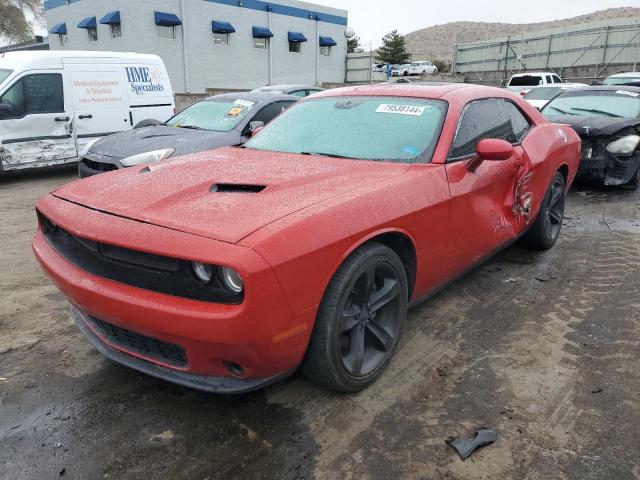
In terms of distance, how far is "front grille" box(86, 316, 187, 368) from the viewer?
224cm

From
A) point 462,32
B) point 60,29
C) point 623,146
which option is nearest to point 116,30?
point 60,29

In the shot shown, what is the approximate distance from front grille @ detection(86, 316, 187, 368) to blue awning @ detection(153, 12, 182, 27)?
1958cm

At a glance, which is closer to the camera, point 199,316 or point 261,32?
point 199,316

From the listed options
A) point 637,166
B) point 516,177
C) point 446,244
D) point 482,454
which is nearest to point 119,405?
point 482,454

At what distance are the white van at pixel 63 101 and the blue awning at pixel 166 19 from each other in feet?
38.2

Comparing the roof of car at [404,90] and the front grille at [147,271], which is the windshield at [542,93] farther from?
the front grille at [147,271]

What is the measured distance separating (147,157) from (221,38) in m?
18.6

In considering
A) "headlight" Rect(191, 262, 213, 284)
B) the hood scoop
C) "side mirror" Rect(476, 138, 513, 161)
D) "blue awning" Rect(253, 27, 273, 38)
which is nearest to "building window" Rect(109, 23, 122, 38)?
"blue awning" Rect(253, 27, 273, 38)

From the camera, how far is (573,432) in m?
2.35

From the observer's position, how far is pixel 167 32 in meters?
20.4

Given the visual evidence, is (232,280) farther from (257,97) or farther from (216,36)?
(216,36)

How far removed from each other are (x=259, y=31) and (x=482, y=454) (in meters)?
24.1

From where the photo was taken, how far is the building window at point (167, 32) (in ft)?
65.8

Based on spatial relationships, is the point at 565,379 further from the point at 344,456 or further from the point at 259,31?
the point at 259,31
